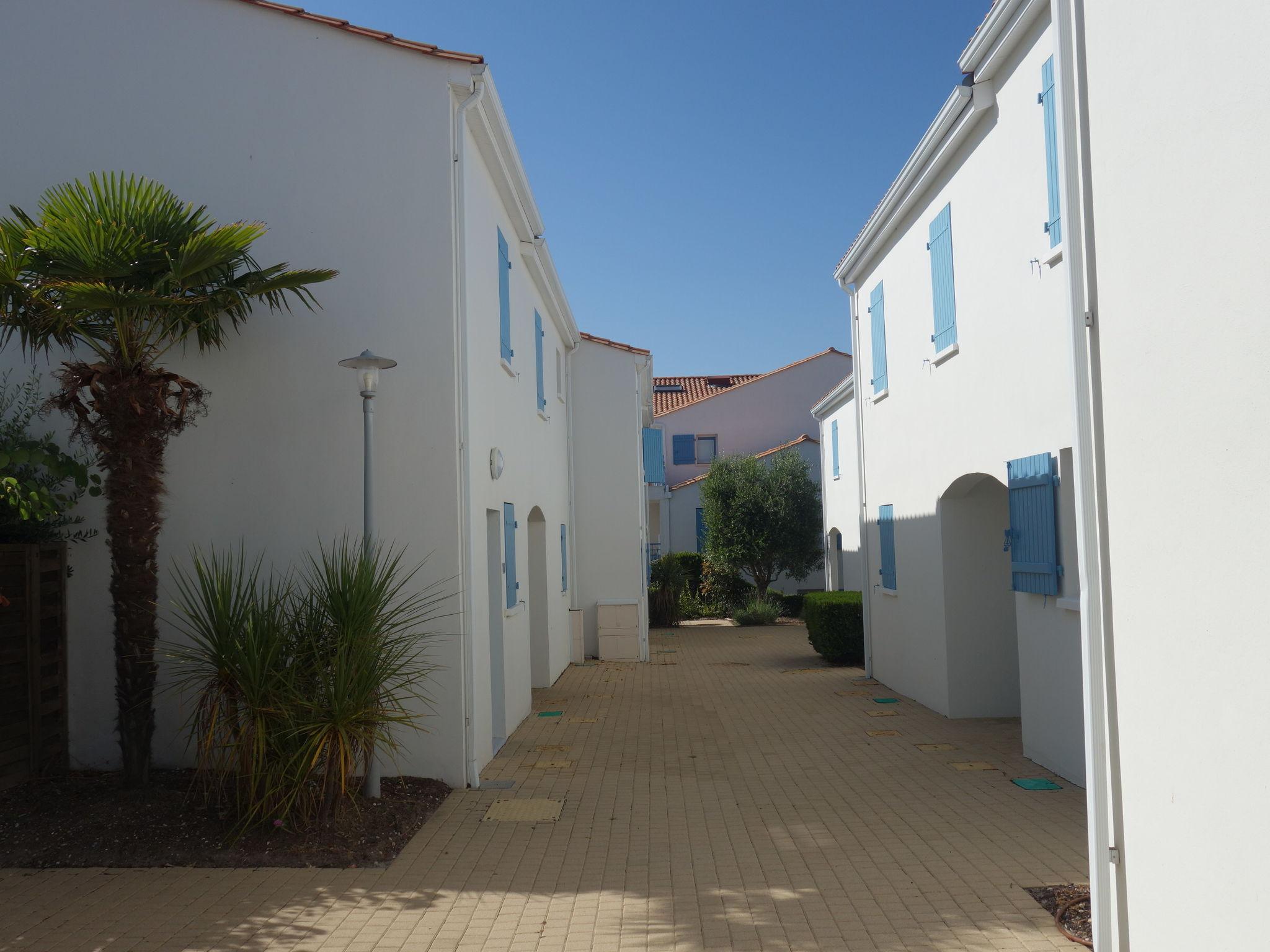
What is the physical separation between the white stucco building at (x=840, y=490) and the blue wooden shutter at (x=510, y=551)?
10044mm

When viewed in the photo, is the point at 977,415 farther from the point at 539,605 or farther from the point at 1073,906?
the point at 539,605

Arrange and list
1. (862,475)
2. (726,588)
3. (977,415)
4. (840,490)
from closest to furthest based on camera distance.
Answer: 1. (977,415)
2. (862,475)
3. (840,490)
4. (726,588)

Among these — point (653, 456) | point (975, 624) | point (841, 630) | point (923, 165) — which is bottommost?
point (841, 630)

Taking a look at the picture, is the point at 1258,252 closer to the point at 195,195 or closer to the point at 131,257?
the point at 131,257

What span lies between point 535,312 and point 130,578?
713 centimetres

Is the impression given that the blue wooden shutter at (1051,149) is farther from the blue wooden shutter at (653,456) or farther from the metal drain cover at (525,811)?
the blue wooden shutter at (653,456)

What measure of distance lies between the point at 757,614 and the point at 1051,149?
1720cm

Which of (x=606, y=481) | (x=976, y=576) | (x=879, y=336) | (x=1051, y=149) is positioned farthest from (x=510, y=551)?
(x=606, y=481)

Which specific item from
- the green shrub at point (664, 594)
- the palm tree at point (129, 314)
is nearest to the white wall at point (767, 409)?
the green shrub at point (664, 594)

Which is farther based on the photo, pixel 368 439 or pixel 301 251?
pixel 301 251

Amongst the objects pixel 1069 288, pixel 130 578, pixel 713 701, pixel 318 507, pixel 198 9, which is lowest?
pixel 713 701

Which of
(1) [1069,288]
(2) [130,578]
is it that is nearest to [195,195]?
(2) [130,578]

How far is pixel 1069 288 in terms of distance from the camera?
4.23m

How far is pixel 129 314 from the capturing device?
673cm
